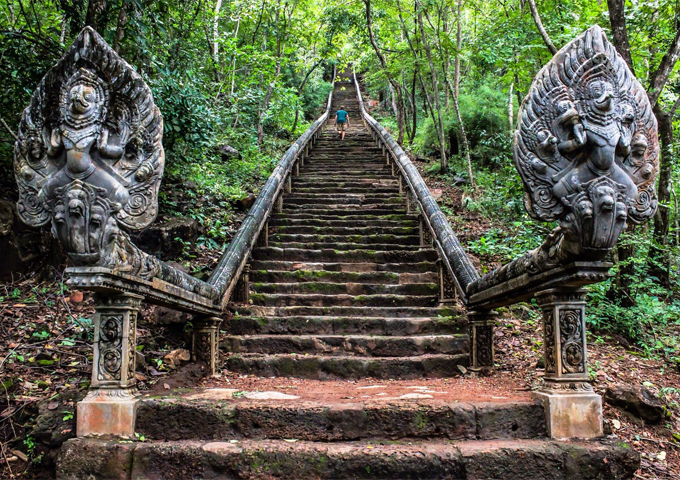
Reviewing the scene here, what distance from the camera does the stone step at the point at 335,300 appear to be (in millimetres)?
5219

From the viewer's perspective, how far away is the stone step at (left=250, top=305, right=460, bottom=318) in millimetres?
4938

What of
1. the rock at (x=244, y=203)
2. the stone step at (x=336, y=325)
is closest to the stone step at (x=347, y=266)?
the stone step at (x=336, y=325)

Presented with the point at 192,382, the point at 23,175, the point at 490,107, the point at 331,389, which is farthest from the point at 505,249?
the point at 490,107

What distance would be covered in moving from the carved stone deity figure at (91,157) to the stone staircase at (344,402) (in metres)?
1.12

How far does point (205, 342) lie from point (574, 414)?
2.88 m

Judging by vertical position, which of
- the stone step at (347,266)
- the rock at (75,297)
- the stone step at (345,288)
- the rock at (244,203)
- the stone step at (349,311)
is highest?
the rock at (244,203)

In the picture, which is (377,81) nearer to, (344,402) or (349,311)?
(349,311)

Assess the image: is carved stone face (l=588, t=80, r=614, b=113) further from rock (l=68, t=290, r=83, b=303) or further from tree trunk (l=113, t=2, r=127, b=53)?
rock (l=68, t=290, r=83, b=303)

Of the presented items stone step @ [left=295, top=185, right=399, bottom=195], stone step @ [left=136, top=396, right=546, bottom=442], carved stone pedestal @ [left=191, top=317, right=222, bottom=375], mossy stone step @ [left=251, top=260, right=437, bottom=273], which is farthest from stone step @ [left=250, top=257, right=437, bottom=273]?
stone step @ [left=136, top=396, right=546, bottom=442]

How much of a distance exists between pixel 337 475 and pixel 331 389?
3.65 ft

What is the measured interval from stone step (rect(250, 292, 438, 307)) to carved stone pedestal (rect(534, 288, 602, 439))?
2.47 meters

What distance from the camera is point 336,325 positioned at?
4.71m

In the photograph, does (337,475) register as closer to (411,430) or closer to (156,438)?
(411,430)

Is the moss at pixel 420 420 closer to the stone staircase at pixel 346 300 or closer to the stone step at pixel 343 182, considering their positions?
the stone staircase at pixel 346 300
